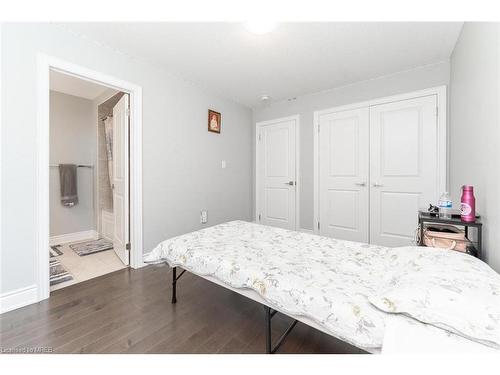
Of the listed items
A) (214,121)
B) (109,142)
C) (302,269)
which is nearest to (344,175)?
(214,121)

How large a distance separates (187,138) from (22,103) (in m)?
1.61

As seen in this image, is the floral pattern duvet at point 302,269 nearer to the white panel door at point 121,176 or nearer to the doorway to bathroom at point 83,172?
the white panel door at point 121,176

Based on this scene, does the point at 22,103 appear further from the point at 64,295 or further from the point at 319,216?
the point at 319,216

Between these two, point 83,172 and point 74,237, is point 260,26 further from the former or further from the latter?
point 74,237

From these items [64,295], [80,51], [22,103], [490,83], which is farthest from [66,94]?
[490,83]

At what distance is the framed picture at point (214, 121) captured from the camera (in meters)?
3.43

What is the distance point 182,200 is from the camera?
3.06 m

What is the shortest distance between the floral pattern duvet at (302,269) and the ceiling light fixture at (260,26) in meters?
1.73

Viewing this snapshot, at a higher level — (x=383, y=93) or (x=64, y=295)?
(x=383, y=93)

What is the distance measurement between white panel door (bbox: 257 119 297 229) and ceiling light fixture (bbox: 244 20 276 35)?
6.42 ft

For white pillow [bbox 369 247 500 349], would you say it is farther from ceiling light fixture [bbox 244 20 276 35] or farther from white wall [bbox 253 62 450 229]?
white wall [bbox 253 62 450 229]

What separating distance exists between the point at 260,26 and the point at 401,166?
2386 mm

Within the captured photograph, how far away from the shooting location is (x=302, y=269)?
1291 millimetres

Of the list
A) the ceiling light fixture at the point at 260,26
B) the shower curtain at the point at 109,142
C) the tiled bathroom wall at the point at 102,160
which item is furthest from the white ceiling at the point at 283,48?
the tiled bathroom wall at the point at 102,160
